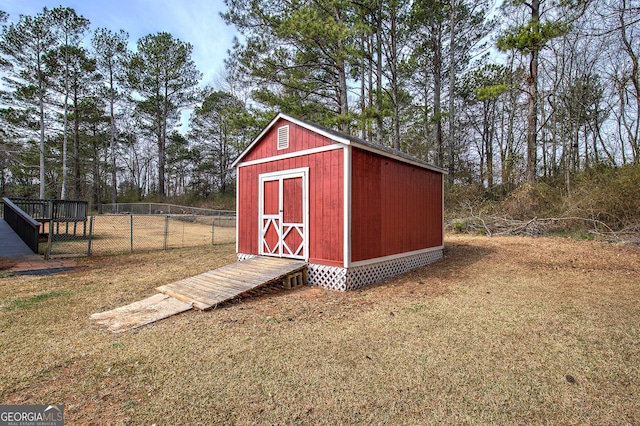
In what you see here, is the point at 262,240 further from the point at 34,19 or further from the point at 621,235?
the point at 34,19

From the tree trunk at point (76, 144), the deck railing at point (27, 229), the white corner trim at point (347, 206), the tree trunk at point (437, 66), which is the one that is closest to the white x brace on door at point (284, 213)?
the white corner trim at point (347, 206)

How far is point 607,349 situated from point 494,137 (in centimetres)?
2142

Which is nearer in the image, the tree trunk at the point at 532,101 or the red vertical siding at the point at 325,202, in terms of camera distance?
the red vertical siding at the point at 325,202

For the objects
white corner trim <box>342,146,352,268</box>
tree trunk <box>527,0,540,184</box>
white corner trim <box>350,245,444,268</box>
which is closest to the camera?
white corner trim <box>342,146,352,268</box>

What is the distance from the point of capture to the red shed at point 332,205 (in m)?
5.42

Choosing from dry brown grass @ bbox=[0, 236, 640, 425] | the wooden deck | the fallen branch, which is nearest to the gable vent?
the wooden deck

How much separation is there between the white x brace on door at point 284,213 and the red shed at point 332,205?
2cm

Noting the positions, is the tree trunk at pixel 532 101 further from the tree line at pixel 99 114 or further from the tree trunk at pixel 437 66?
the tree line at pixel 99 114

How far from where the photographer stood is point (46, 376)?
8.17 ft

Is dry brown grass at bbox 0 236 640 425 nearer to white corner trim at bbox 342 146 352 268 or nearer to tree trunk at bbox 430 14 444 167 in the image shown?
white corner trim at bbox 342 146 352 268

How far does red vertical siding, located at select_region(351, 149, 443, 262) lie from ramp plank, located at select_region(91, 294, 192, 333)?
9.73ft

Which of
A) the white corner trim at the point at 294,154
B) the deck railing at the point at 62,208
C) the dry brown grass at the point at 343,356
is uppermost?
the white corner trim at the point at 294,154

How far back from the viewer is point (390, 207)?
6.34 m

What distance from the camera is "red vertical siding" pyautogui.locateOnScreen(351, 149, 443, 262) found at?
554 centimetres
